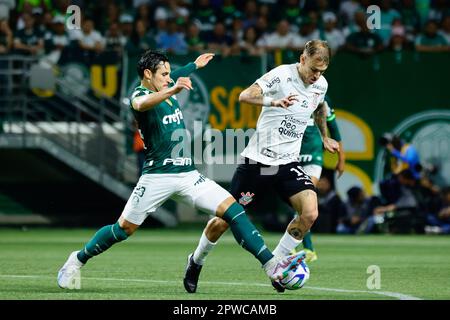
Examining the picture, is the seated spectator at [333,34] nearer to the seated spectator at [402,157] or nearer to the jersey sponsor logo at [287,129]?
the seated spectator at [402,157]

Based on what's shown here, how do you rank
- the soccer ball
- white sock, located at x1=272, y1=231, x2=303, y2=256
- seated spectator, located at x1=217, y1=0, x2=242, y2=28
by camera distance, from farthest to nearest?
seated spectator, located at x1=217, y1=0, x2=242, y2=28, white sock, located at x1=272, y1=231, x2=303, y2=256, the soccer ball

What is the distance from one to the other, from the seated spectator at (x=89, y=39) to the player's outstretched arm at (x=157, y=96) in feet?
40.5

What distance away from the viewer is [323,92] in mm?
11641

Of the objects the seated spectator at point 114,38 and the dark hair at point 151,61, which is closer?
the dark hair at point 151,61

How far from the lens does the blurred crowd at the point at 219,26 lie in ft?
75.4

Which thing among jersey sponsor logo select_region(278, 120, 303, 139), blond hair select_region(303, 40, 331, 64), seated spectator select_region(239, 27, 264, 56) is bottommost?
seated spectator select_region(239, 27, 264, 56)

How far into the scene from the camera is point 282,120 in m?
11.4

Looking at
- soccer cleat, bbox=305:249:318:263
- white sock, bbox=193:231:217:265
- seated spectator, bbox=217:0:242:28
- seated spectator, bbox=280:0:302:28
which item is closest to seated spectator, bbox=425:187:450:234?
seated spectator, bbox=280:0:302:28

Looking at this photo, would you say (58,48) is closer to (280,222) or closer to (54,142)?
(54,142)

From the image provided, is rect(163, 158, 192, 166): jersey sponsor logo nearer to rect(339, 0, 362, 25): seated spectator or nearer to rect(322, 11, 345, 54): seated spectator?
rect(322, 11, 345, 54): seated spectator

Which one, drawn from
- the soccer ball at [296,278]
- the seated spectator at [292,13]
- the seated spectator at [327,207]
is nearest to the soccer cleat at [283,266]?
the soccer ball at [296,278]

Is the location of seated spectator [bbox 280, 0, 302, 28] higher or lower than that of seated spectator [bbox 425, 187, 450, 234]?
higher

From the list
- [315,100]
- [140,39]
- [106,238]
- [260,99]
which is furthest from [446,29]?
[106,238]

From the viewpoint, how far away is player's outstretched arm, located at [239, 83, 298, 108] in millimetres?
10422
